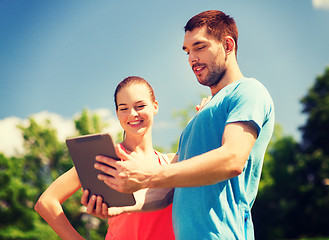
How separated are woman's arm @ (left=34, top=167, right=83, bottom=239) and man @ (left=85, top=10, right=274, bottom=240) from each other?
817 mm

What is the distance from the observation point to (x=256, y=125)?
188 centimetres

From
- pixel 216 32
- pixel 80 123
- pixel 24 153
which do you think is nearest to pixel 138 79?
pixel 216 32

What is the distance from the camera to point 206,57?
7.82 feet

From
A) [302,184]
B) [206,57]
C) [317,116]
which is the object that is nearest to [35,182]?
[302,184]

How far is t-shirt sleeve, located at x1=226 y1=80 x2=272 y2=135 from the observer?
73.9 inches

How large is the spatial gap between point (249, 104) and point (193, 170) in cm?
52

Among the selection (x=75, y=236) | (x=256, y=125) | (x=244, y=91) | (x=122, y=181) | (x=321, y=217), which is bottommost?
(x=321, y=217)

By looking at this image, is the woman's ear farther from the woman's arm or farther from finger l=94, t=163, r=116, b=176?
finger l=94, t=163, r=116, b=176

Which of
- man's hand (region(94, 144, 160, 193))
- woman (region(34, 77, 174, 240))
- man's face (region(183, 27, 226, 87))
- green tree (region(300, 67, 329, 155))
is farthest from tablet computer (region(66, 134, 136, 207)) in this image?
green tree (region(300, 67, 329, 155))

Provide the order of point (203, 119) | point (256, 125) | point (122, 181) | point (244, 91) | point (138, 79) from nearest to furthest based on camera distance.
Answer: point (122, 181), point (256, 125), point (244, 91), point (203, 119), point (138, 79)

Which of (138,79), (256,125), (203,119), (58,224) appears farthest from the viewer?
(138,79)

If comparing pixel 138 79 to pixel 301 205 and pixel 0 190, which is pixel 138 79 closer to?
pixel 0 190

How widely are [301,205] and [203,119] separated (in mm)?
28882

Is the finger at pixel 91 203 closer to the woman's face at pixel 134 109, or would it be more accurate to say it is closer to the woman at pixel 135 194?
the woman at pixel 135 194
